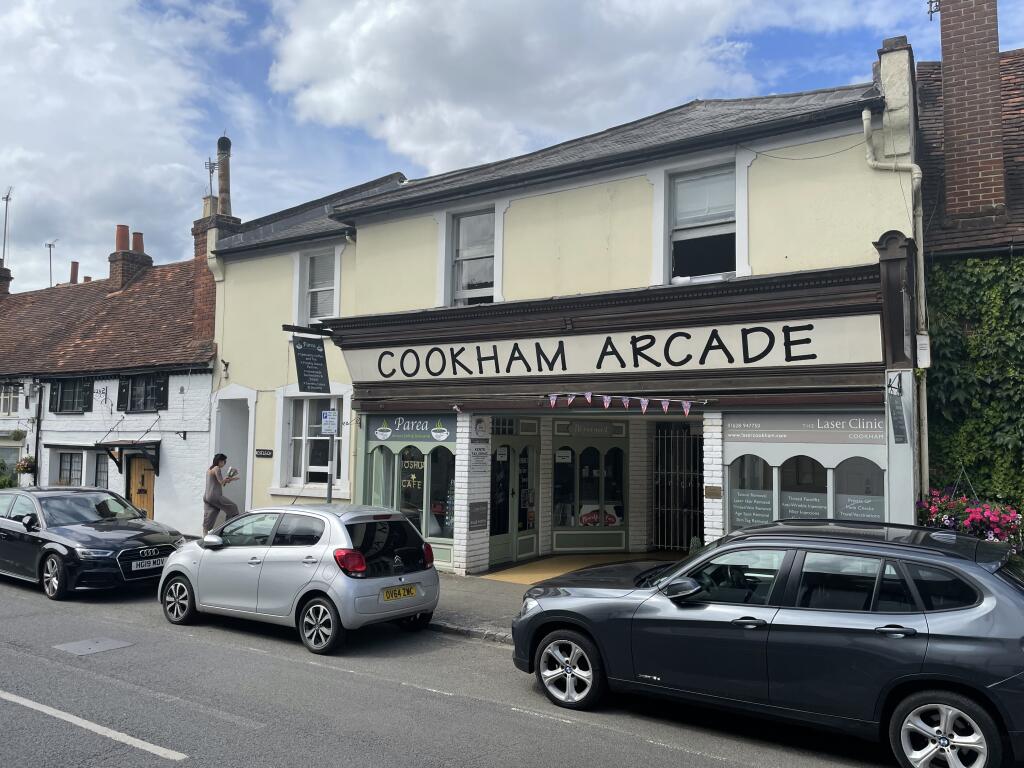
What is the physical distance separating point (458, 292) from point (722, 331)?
4.50m

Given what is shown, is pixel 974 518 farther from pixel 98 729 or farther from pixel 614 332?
pixel 98 729

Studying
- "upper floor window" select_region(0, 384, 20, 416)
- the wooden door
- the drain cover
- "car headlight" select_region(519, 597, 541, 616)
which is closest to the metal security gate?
"car headlight" select_region(519, 597, 541, 616)

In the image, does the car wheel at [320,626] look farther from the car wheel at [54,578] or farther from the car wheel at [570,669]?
the car wheel at [54,578]

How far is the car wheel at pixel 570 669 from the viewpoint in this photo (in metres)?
6.29

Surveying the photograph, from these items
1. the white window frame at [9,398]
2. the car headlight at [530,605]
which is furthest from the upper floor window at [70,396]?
the car headlight at [530,605]

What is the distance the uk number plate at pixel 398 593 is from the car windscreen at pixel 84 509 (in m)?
6.01

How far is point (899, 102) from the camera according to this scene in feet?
29.0

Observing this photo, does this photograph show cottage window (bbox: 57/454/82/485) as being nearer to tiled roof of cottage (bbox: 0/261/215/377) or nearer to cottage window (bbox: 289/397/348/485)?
tiled roof of cottage (bbox: 0/261/215/377)

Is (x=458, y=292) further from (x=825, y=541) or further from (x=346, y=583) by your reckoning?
(x=825, y=541)

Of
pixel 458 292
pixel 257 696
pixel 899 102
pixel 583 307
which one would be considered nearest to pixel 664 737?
pixel 257 696

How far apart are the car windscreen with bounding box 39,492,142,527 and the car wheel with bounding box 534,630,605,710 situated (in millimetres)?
8265

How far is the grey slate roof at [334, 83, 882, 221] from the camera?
376 inches

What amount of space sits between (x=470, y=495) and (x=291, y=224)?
768 cm

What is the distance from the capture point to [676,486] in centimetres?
1434
